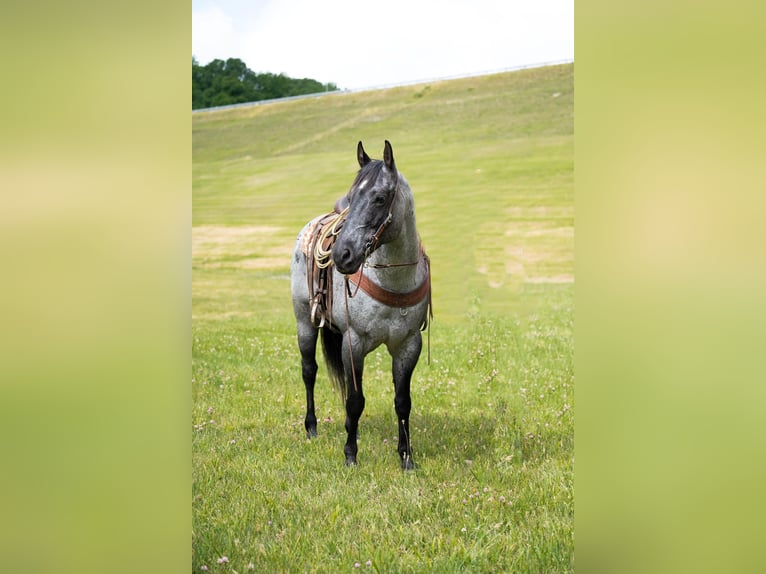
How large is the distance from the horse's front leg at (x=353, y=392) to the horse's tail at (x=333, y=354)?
0.67 metres

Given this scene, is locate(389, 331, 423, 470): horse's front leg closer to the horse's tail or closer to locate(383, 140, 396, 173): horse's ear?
the horse's tail

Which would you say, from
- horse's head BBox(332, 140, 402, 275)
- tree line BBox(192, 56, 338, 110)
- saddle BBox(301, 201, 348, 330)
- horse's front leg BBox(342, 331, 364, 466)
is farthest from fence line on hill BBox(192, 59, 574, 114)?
horse's front leg BBox(342, 331, 364, 466)

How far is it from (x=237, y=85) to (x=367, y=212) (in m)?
3.62

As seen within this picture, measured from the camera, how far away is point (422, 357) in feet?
17.9

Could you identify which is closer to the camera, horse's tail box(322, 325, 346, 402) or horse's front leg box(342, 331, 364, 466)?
horse's front leg box(342, 331, 364, 466)

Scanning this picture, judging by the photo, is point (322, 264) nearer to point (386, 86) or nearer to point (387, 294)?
point (387, 294)

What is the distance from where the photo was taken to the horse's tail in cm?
446

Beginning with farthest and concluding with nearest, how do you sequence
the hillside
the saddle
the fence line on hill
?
the hillside < the fence line on hill < the saddle

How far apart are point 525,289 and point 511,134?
1603mm
